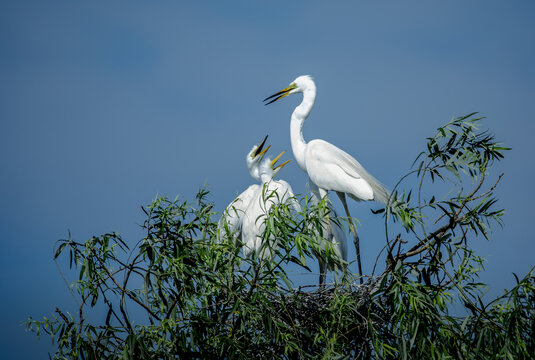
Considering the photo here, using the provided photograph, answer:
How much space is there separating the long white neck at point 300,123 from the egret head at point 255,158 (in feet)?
2.23

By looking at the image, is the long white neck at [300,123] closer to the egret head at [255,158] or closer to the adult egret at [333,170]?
the adult egret at [333,170]

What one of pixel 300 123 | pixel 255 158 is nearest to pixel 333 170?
pixel 300 123

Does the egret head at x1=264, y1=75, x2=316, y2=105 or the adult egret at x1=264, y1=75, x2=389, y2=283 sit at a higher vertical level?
the egret head at x1=264, y1=75, x2=316, y2=105

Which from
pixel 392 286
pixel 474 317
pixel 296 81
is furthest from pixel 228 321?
pixel 296 81

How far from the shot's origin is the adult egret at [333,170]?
5617 mm

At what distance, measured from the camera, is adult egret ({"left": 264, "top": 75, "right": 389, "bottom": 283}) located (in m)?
5.62

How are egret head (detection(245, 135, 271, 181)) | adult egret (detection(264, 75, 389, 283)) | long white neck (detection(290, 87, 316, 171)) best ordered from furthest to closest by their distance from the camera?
1. egret head (detection(245, 135, 271, 181))
2. long white neck (detection(290, 87, 316, 171))
3. adult egret (detection(264, 75, 389, 283))

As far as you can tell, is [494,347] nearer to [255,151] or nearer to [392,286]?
[392,286]

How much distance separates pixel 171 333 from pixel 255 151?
3.68 m

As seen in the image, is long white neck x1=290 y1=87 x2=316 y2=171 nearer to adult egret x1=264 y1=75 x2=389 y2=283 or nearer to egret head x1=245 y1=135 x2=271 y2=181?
adult egret x1=264 y1=75 x2=389 y2=283

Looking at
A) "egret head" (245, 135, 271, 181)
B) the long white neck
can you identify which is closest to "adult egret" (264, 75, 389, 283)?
the long white neck

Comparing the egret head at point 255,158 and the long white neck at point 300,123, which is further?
the egret head at point 255,158

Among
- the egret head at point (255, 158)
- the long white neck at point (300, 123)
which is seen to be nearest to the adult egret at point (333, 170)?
the long white neck at point (300, 123)

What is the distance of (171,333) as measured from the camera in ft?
11.6
